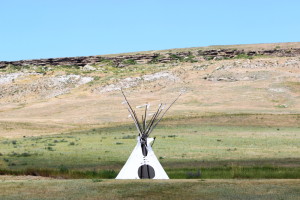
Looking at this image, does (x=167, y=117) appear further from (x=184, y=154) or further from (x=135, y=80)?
(x=135, y=80)

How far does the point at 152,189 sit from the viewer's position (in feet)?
78.0

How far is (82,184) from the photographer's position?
82.5 feet

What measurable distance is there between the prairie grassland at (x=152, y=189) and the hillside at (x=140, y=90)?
146 ft

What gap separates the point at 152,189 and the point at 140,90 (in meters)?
94.8

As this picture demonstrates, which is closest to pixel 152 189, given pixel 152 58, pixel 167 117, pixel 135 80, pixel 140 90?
pixel 167 117

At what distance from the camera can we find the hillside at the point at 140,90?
83650mm

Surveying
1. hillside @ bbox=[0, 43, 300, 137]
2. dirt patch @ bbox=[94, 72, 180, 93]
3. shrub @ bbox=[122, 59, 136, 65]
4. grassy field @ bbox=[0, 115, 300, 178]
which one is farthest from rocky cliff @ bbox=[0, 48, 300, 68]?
grassy field @ bbox=[0, 115, 300, 178]

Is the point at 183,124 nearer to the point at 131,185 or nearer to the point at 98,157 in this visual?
the point at 98,157

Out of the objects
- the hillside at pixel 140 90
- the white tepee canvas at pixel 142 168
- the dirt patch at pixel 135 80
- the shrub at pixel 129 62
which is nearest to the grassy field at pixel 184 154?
the white tepee canvas at pixel 142 168

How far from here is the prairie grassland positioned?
2241 centimetres

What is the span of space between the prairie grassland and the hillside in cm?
4465

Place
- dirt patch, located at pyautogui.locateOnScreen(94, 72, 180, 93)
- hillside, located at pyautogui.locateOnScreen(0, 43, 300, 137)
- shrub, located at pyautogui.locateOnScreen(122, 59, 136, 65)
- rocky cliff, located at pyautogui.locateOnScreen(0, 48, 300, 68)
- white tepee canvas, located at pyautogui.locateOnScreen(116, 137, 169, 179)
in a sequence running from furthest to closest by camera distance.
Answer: shrub, located at pyautogui.locateOnScreen(122, 59, 136, 65) < rocky cliff, located at pyautogui.locateOnScreen(0, 48, 300, 68) < dirt patch, located at pyautogui.locateOnScreen(94, 72, 180, 93) < hillside, located at pyautogui.locateOnScreen(0, 43, 300, 137) < white tepee canvas, located at pyautogui.locateOnScreen(116, 137, 169, 179)

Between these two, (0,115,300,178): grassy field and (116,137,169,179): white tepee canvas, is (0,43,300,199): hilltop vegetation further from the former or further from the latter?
(116,137,169,179): white tepee canvas

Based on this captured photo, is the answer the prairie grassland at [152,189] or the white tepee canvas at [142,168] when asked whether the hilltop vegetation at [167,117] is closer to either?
the prairie grassland at [152,189]
